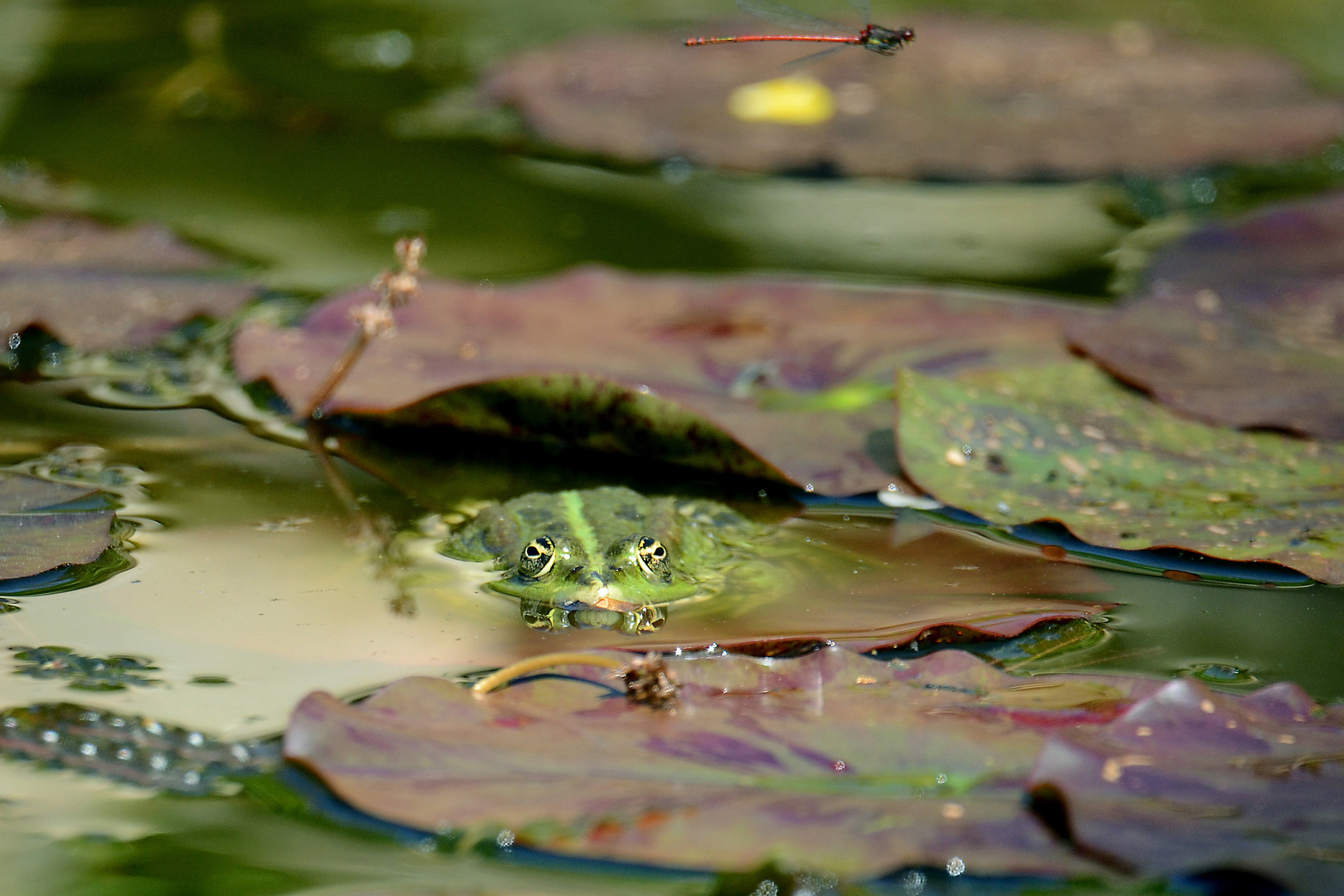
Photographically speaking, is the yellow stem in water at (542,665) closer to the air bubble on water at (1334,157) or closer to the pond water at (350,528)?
the pond water at (350,528)

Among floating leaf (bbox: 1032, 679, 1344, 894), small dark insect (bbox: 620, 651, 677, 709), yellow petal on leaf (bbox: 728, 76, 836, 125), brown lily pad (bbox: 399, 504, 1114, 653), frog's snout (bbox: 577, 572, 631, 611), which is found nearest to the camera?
floating leaf (bbox: 1032, 679, 1344, 894)

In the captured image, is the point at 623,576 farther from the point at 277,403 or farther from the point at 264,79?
the point at 264,79

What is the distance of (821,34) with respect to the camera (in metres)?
3.21

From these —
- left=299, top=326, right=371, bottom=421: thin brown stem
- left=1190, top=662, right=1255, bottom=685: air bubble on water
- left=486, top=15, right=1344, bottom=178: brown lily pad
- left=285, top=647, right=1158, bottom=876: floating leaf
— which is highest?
left=486, top=15, right=1344, bottom=178: brown lily pad

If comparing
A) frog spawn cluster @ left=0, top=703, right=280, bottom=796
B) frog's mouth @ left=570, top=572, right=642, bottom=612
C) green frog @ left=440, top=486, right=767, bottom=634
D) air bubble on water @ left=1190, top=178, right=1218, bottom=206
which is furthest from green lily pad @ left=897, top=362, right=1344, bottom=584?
air bubble on water @ left=1190, top=178, right=1218, bottom=206

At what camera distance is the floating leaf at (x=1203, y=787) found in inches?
58.2

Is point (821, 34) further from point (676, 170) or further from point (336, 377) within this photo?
point (676, 170)

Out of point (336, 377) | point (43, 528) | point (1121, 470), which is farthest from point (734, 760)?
point (336, 377)

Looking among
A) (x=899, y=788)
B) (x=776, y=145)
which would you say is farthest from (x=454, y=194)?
(x=899, y=788)

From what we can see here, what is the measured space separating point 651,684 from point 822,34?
6.69 ft

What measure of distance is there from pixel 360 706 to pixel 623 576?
0.74m

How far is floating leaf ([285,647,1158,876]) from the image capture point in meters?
1.54

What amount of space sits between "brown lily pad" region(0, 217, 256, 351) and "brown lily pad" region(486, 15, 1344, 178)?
1.67 m

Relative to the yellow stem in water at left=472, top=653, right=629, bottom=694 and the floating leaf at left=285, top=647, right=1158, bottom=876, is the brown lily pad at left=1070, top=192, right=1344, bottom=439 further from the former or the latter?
the yellow stem in water at left=472, top=653, right=629, bottom=694
